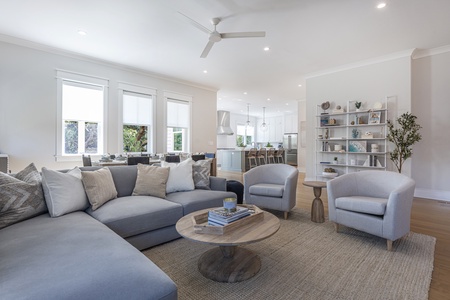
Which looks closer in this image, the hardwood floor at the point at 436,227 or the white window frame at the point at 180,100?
the hardwood floor at the point at 436,227

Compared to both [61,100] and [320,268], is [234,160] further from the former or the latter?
[320,268]

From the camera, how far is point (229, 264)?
190cm

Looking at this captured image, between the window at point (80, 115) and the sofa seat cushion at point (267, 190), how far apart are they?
12.2ft

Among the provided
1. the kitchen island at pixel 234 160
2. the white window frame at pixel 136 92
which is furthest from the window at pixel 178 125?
the kitchen island at pixel 234 160

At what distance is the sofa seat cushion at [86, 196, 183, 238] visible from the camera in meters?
2.03

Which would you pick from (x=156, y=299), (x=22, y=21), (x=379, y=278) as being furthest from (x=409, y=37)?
(x=22, y=21)

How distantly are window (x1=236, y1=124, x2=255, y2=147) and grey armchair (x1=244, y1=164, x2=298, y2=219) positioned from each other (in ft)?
28.5

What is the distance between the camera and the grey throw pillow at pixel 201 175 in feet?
10.5

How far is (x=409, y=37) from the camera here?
3.85 metres

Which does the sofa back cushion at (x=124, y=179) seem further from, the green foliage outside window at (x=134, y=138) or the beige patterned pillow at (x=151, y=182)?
the green foliage outside window at (x=134, y=138)

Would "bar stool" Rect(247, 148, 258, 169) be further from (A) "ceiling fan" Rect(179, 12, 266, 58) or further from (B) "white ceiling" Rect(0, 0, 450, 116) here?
(A) "ceiling fan" Rect(179, 12, 266, 58)

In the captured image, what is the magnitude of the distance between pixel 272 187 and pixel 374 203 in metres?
1.32

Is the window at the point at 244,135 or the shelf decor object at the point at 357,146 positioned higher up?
the window at the point at 244,135

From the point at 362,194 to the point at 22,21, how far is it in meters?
5.60
